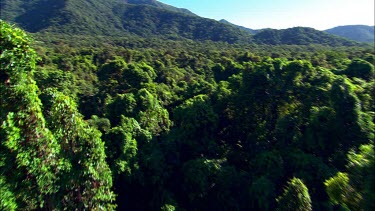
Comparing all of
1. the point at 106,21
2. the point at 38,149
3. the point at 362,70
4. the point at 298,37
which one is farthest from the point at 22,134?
the point at 106,21

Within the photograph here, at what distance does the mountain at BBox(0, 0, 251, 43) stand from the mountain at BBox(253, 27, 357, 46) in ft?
31.4

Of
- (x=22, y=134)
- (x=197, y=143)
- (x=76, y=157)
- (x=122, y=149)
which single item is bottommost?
(x=197, y=143)

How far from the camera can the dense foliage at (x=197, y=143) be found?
1122 cm

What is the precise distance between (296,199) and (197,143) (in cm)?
1285

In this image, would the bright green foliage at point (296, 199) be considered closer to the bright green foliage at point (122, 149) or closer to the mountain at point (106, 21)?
the bright green foliage at point (122, 149)

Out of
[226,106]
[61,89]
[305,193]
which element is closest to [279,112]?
[226,106]

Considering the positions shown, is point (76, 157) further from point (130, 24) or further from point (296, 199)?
point (130, 24)

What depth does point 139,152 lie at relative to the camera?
24766mm

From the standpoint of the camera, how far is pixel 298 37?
12912 cm

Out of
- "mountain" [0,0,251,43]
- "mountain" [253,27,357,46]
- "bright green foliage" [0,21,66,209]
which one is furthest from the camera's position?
"mountain" [0,0,251,43]

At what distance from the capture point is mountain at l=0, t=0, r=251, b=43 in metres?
139

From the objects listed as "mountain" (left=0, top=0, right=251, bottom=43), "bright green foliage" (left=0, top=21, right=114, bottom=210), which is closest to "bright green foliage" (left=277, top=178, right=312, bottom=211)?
"bright green foliage" (left=0, top=21, right=114, bottom=210)

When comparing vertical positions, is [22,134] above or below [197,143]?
above

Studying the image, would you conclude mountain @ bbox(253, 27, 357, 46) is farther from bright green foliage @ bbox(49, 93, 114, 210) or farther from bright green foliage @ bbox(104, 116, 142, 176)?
bright green foliage @ bbox(49, 93, 114, 210)
